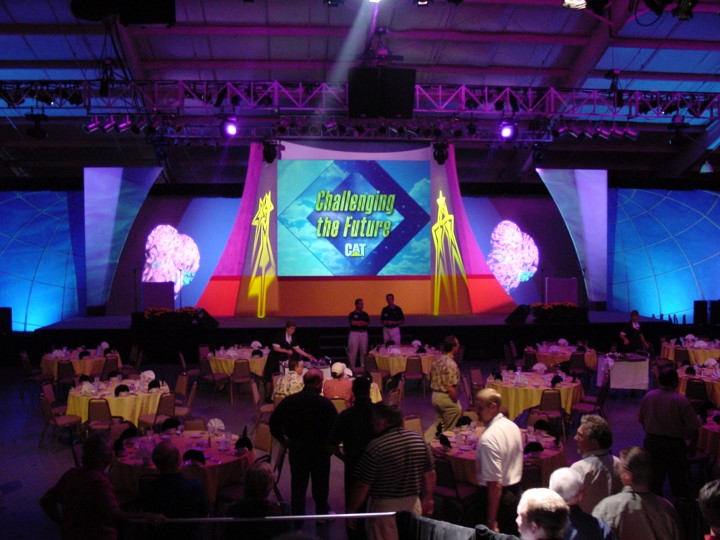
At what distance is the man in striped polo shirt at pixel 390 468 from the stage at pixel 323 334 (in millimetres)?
10309

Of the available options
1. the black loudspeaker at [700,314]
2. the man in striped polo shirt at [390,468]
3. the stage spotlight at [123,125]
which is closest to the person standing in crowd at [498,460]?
the man in striped polo shirt at [390,468]

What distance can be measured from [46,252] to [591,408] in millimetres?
15735

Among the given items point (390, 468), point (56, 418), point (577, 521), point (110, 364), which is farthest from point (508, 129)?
point (577, 521)

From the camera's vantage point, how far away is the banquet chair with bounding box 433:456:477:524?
5.57 metres

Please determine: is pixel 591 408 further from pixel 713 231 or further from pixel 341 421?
pixel 713 231

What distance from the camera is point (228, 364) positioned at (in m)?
11.8

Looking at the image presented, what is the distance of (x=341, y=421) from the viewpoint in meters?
4.93

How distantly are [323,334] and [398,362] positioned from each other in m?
3.28

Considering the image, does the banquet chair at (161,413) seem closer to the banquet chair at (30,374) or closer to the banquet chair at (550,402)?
the banquet chair at (30,374)

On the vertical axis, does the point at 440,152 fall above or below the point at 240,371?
above

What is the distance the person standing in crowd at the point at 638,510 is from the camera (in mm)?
3447

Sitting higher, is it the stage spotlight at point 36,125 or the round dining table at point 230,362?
the stage spotlight at point 36,125

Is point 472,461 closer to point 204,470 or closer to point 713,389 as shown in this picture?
point 204,470

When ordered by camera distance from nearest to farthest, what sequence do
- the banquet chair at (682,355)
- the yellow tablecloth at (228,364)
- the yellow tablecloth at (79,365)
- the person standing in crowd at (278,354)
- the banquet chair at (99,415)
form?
1. the banquet chair at (99,415)
2. the person standing in crowd at (278,354)
3. the yellow tablecloth at (79,365)
4. the yellow tablecloth at (228,364)
5. the banquet chair at (682,355)
